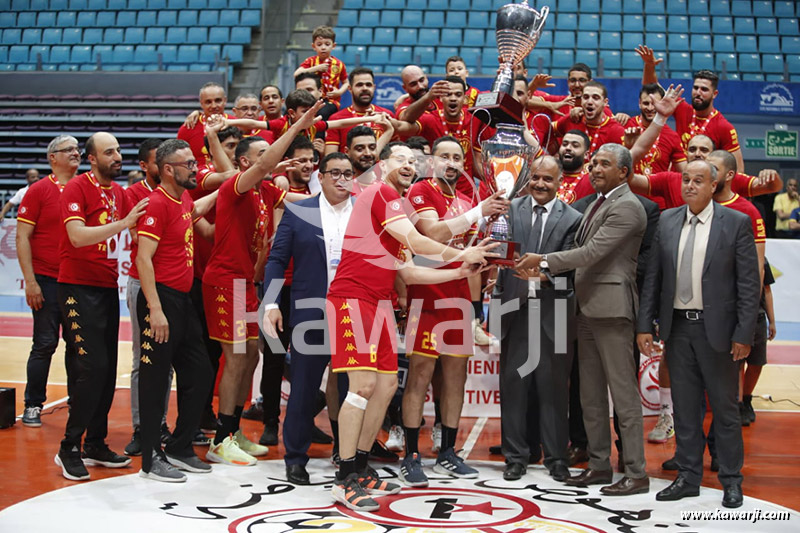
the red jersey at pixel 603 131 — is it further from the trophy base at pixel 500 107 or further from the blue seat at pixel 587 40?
the blue seat at pixel 587 40

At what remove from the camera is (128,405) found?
24.1ft

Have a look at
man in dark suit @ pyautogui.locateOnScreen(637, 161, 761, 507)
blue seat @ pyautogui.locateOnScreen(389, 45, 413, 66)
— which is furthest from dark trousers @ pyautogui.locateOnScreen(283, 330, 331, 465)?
blue seat @ pyautogui.locateOnScreen(389, 45, 413, 66)

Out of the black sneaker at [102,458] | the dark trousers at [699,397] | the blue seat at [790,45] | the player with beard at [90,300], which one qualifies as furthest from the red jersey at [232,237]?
the blue seat at [790,45]

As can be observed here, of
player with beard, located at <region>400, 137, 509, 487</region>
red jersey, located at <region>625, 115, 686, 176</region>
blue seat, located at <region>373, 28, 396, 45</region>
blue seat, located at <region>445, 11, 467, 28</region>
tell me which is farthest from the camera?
blue seat, located at <region>445, 11, 467, 28</region>

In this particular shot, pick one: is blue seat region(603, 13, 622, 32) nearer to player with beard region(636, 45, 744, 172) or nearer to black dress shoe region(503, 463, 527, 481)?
player with beard region(636, 45, 744, 172)

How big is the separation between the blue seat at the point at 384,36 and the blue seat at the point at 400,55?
377mm

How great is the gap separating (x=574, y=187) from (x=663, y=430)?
6.32 feet

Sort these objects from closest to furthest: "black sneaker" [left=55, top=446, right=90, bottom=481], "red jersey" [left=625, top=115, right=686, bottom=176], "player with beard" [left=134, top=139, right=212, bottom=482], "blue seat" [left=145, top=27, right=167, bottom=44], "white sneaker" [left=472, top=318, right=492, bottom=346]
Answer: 1. "player with beard" [left=134, top=139, right=212, bottom=482]
2. "black sneaker" [left=55, top=446, right=90, bottom=481]
3. "white sneaker" [left=472, top=318, right=492, bottom=346]
4. "red jersey" [left=625, top=115, right=686, bottom=176]
5. "blue seat" [left=145, top=27, right=167, bottom=44]

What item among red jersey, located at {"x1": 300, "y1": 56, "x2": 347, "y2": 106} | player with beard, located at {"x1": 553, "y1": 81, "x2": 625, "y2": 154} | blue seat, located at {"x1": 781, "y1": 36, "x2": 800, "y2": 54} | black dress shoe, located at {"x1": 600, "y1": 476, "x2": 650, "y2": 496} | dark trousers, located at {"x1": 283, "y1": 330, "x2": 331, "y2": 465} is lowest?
black dress shoe, located at {"x1": 600, "y1": 476, "x2": 650, "y2": 496}

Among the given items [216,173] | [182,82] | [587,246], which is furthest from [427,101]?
[182,82]

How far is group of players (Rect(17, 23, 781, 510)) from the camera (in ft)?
16.0

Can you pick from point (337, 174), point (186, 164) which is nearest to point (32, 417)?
point (186, 164)

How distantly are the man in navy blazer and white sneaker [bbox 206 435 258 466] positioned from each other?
1.50ft

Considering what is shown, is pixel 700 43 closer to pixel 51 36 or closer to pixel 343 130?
pixel 343 130
